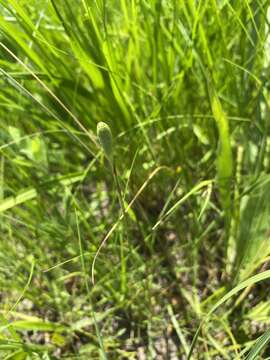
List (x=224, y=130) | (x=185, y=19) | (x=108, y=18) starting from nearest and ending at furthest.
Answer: (x=224, y=130) < (x=185, y=19) < (x=108, y=18)

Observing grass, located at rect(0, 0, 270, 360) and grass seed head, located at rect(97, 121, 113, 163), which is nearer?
grass seed head, located at rect(97, 121, 113, 163)

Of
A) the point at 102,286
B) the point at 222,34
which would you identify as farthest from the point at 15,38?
the point at 102,286

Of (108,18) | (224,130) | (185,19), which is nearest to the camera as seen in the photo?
(224,130)

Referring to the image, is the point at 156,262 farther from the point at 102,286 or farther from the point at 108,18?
the point at 108,18

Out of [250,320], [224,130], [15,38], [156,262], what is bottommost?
[250,320]

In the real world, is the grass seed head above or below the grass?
above

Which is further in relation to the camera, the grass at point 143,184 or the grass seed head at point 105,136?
the grass at point 143,184

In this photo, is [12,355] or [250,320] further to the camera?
[250,320]

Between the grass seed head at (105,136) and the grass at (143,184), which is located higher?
the grass seed head at (105,136)
